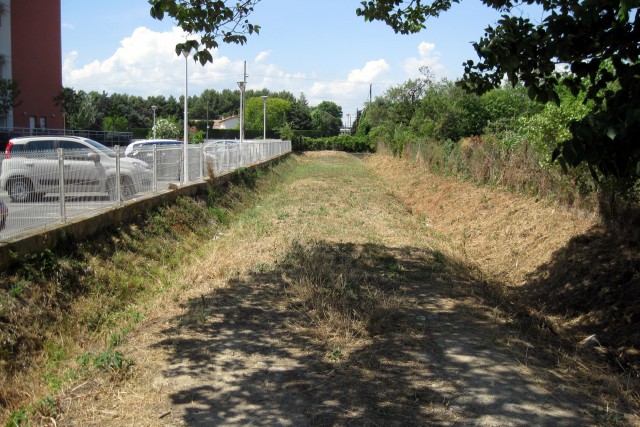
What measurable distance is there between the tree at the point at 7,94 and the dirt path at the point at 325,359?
1057 inches

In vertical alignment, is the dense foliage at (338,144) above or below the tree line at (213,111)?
below

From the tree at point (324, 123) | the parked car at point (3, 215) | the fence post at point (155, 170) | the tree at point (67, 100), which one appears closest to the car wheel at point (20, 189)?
the parked car at point (3, 215)

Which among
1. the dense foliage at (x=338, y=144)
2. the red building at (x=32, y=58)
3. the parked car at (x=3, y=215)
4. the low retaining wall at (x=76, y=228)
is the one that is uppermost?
the red building at (x=32, y=58)

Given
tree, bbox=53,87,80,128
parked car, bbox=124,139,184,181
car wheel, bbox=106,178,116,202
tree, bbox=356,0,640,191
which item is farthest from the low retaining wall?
tree, bbox=53,87,80,128

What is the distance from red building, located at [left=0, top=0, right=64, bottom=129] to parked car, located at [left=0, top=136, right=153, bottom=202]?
77.9 feet

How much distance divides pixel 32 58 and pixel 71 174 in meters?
31.8

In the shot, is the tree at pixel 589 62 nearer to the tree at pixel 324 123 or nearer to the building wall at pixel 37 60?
the building wall at pixel 37 60

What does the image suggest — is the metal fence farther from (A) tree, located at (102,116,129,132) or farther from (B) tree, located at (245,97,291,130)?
(B) tree, located at (245,97,291,130)

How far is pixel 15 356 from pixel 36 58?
116 ft

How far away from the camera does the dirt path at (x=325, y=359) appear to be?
392cm

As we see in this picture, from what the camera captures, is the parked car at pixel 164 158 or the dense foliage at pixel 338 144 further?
the dense foliage at pixel 338 144

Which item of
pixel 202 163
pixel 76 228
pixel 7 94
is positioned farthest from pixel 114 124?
pixel 76 228

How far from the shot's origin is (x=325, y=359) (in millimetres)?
4738

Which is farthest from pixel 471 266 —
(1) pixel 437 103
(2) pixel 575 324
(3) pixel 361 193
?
(1) pixel 437 103
